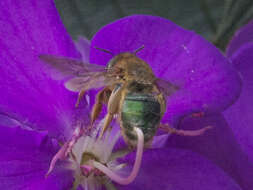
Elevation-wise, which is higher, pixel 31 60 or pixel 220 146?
pixel 31 60

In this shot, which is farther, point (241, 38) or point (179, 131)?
point (241, 38)

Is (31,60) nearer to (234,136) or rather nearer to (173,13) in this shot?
(234,136)

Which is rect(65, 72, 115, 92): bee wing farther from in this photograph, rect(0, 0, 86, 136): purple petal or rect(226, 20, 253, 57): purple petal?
rect(226, 20, 253, 57): purple petal

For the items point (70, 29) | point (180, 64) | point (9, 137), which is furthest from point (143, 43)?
point (70, 29)

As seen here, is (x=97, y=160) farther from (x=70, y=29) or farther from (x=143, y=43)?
(x=70, y=29)

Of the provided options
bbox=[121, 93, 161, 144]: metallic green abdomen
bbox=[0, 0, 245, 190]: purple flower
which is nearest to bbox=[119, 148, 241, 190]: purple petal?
bbox=[0, 0, 245, 190]: purple flower

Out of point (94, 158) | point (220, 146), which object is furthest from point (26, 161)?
point (220, 146)
